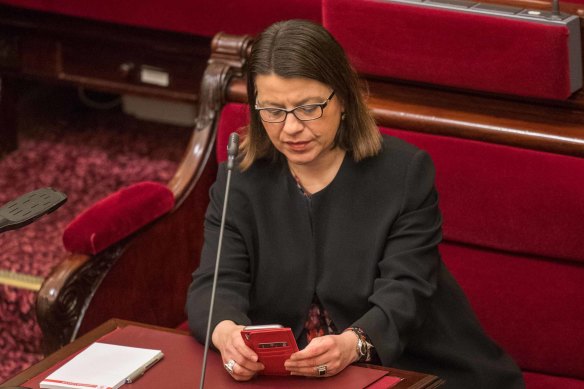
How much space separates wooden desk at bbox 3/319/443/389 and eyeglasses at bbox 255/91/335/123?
0.38 m

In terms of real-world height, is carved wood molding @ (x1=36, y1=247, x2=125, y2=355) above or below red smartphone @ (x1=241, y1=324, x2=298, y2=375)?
below

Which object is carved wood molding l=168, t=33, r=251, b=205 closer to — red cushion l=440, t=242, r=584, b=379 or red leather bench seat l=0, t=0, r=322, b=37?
red cushion l=440, t=242, r=584, b=379

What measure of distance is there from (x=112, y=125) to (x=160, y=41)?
49cm

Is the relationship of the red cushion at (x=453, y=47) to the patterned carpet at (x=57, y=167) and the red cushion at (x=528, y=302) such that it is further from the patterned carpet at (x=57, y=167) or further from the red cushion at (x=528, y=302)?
the patterned carpet at (x=57, y=167)

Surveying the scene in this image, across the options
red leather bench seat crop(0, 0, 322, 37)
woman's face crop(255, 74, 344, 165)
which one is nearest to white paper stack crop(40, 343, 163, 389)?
woman's face crop(255, 74, 344, 165)

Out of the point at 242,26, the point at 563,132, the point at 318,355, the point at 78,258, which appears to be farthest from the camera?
the point at 242,26

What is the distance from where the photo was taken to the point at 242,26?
3309 millimetres

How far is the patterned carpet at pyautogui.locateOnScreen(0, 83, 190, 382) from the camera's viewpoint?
2938 mm

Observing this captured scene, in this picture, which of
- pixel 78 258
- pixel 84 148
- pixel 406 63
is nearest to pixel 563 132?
pixel 406 63

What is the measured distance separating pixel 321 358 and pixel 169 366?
0.25 m

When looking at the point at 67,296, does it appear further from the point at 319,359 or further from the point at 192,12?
the point at 192,12

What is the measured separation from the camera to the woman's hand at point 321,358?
171 centimetres

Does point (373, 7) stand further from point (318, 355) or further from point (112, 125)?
point (112, 125)

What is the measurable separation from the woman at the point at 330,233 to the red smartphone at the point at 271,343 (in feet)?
0.45
